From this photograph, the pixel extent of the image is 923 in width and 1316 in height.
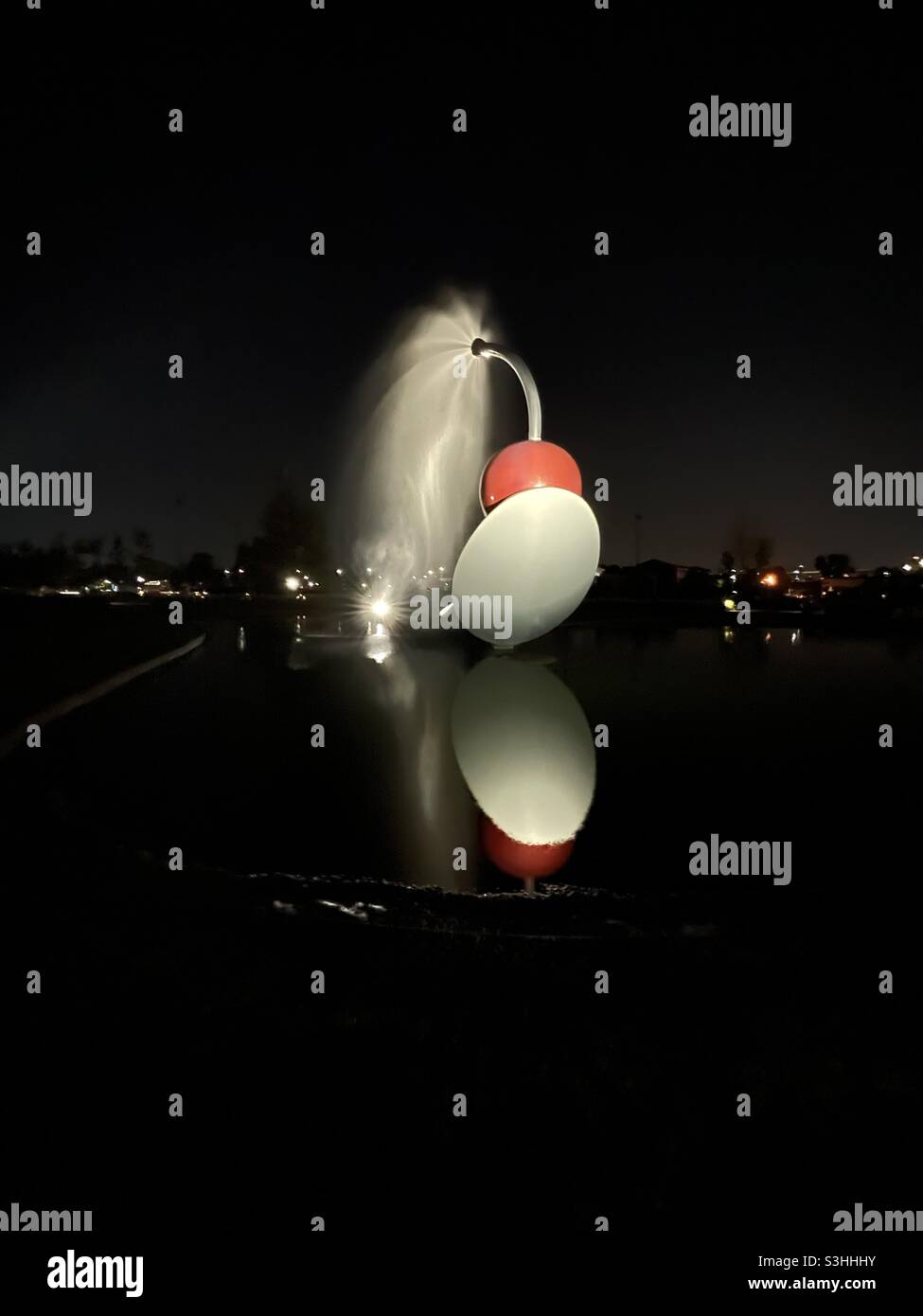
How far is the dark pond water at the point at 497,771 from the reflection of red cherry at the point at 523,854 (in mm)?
21

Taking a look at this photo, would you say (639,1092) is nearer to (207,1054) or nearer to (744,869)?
(207,1054)

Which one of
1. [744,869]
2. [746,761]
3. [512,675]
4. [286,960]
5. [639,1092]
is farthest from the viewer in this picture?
[512,675]

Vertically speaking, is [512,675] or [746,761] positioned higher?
[512,675]

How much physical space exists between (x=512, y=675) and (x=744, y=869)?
11.4 meters

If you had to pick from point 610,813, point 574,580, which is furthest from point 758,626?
point 610,813

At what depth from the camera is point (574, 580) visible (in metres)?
14.3

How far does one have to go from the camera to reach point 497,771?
28.1ft

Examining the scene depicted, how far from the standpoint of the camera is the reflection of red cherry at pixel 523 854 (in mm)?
5832

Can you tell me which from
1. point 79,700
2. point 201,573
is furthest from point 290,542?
point 79,700

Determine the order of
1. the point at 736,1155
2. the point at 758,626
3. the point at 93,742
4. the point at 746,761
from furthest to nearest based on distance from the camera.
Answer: the point at 758,626 < the point at 93,742 < the point at 746,761 < the point at 736,1155

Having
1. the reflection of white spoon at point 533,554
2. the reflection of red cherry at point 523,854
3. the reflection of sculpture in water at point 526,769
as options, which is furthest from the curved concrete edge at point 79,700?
the reflection of white spoon at point 533,554

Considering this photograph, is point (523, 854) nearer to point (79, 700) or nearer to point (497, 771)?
point (497, 771)

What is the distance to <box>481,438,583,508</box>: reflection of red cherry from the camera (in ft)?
41.2

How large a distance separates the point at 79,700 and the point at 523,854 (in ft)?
29.6
